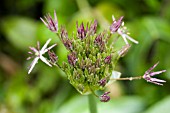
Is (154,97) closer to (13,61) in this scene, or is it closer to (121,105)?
(121,105)

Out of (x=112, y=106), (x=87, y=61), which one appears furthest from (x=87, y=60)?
(x=112, y=106)

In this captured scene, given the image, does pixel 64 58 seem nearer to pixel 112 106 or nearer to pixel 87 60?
pixel 112 106

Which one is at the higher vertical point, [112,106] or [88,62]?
[112,106]

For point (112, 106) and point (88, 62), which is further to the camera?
point (112, 106)

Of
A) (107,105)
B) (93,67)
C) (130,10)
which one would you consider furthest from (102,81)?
(130,10)

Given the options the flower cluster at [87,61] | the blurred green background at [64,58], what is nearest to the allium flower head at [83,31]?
the flower cluster at [87,61]

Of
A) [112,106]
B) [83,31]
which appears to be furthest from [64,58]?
[83,31]

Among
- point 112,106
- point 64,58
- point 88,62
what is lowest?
point 88,62

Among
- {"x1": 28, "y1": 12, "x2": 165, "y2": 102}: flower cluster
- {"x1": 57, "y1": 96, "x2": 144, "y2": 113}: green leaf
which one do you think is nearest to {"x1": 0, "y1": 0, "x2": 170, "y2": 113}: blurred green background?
{"x1": 57, "y1": 96, "x2": 144, "y2": 113}: green leaf
